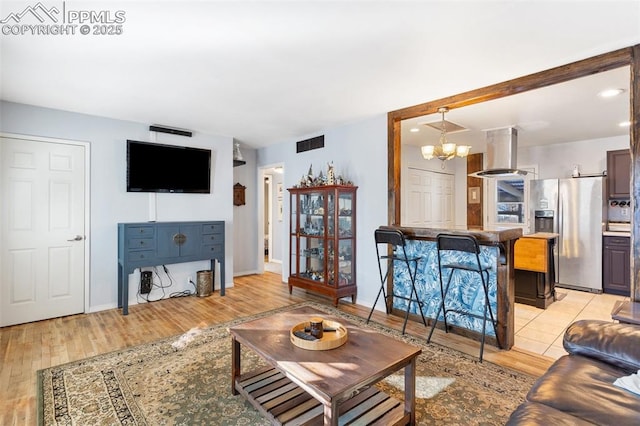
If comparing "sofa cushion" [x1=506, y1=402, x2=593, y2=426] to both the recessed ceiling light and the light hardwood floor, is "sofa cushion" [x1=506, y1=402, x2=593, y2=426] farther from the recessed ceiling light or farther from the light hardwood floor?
the recessed ceiling light

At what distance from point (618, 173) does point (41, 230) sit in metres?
7.94

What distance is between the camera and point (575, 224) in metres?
5.05

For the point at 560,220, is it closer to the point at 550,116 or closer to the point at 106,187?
the point at 550,116

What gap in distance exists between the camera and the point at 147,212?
4.36 m

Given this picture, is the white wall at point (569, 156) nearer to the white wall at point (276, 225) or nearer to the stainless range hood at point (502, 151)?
the stainless range hood at point (502, 151)

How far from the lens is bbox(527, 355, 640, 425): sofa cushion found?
4.15 feet

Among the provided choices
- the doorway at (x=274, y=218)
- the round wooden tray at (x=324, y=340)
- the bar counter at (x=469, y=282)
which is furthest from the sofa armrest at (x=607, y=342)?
the doorway at (x=274, y=218)

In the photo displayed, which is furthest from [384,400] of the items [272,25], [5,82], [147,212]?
[5,82]

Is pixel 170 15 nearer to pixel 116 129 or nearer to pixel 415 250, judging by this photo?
pixel 116 129

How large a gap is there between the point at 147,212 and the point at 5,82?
6.36ft

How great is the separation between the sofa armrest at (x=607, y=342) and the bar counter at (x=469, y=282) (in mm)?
1039

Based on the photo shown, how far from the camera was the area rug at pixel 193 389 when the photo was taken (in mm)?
1941

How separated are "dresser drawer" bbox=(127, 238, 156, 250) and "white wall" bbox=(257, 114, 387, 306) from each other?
2517mm

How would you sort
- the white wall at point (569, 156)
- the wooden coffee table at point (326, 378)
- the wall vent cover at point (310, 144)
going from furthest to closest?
1. the white wall at point (569, 156)
2. the wall vent cover at point (310, 144)
3. the wooden coffee table at point (326, 378)
